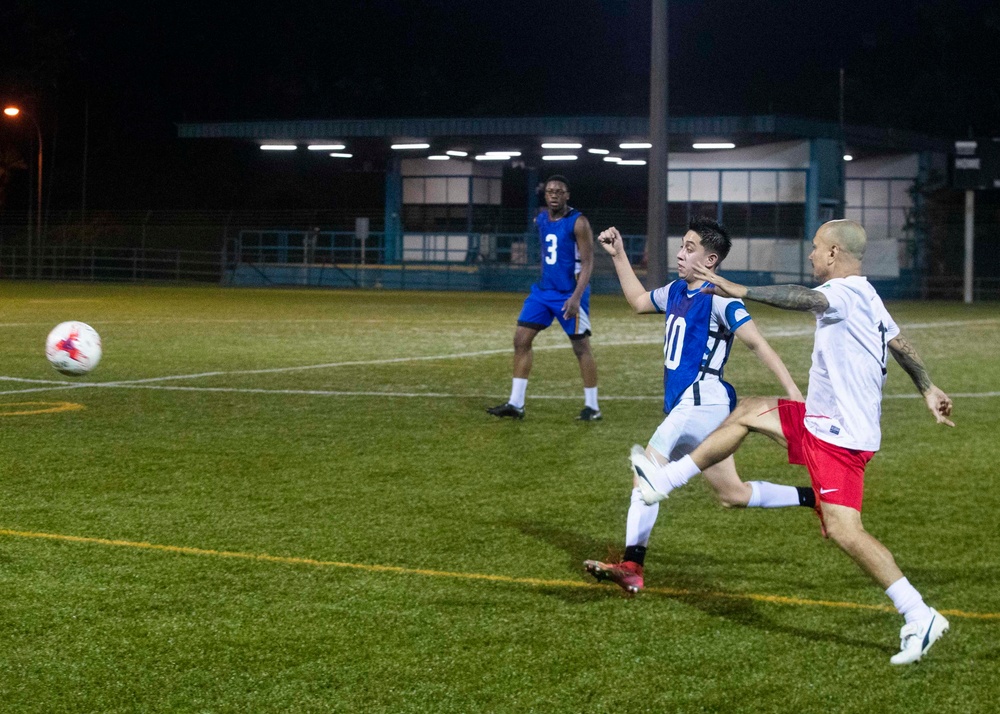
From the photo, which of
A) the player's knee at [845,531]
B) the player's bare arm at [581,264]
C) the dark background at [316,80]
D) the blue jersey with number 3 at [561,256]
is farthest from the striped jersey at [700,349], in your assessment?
the dark background at [316,80]

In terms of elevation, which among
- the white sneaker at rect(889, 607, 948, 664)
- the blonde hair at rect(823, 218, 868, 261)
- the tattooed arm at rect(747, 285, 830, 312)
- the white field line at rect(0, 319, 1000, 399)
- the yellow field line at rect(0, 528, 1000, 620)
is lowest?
the yellow field line at rect(0, 528, 1000, 620)

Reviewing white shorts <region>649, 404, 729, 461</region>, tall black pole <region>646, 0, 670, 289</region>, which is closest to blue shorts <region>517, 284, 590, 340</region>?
white shorts <region>649, 404, 729, 461</region>

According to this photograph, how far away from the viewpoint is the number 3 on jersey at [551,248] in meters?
11.2

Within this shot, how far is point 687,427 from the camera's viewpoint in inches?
226

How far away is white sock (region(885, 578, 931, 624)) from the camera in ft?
15.4

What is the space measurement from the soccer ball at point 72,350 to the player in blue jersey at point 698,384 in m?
6.40

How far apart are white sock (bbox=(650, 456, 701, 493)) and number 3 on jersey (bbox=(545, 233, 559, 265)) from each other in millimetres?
5933

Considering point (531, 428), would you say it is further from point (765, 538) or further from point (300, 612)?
point (300, 612)

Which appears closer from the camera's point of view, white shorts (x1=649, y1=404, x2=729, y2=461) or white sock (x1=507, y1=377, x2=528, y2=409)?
white shorts (x1=649, y1=404, x2=729, y2=461)

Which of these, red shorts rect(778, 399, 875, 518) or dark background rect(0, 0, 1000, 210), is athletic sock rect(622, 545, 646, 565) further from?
dark background rect(0, 0, 1000, 210)

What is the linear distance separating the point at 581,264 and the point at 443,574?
17.9 ft

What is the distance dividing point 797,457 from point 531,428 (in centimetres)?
526

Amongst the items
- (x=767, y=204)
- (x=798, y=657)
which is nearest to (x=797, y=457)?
(x=798, y=657)

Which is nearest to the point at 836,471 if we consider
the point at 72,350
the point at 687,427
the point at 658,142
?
the point at 687,427
